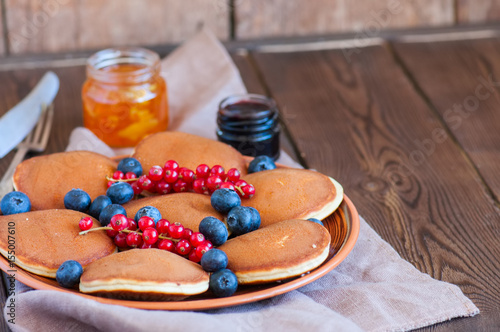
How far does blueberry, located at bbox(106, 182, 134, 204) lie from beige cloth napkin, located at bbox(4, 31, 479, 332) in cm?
20

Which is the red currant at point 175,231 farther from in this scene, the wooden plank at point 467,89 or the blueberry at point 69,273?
the wooden plank at point 467,89

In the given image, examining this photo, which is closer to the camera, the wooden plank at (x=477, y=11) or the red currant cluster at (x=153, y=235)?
the red currant cluster at (x=153, y=235)

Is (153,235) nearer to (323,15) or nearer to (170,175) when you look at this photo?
(170,175)

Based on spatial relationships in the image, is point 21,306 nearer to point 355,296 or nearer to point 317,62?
point 355,296

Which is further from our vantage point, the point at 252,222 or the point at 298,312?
the point at 252,222

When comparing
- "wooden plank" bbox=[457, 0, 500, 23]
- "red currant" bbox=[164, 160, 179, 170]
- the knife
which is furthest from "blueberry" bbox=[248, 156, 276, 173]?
"wooden plank" bbox=[457, 0, 500, 23]

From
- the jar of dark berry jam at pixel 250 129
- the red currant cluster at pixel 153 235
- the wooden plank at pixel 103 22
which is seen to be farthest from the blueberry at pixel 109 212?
the wooden plank at pixel 103 22

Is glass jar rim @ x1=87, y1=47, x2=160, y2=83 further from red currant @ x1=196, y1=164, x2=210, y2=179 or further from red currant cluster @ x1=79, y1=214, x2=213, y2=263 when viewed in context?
red currant cluster @ x1=79, y1=214, x2=213, y2=263

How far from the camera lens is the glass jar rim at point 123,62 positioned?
56.1 inches

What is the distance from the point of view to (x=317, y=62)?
6.32ft

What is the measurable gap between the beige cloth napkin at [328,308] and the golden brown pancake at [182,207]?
6.0 inches

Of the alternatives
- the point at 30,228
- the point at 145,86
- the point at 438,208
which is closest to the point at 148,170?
the point at 30,228

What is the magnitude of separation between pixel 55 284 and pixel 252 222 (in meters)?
0.30

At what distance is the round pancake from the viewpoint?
3.71 feet
